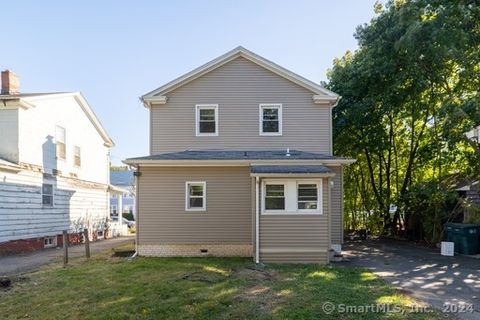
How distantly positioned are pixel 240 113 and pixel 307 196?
4753mm

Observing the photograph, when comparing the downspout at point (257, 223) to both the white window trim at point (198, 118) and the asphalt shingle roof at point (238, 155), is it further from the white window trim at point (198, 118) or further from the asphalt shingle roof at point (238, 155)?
the white window trim at point (198, 118)

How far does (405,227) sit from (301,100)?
963 centimetres

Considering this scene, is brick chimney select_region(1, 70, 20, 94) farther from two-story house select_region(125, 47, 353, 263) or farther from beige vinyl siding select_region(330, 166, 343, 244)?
beige vinyl siding select_region(330, 166, 343, 244)

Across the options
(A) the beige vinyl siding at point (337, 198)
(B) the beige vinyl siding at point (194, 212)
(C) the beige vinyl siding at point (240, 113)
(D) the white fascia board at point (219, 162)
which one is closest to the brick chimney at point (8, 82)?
(C) the beige vinyl siding at point (240, 113)

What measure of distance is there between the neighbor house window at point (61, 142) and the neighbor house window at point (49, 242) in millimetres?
3795

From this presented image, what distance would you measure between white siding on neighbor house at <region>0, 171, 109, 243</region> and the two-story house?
5255 mm

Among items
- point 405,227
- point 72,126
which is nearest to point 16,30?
point 72,126

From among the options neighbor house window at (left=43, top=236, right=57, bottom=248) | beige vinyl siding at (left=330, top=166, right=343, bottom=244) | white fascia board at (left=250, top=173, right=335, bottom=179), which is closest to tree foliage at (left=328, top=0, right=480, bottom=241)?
beige vinyl siding at (left=330, top=166, right=343, bottom=244)

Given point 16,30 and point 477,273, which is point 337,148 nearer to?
point 477,273

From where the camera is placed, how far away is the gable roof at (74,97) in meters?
14.7

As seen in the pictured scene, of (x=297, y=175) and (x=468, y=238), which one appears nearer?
(x=297, y=175)

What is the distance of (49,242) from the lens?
55.8 ft

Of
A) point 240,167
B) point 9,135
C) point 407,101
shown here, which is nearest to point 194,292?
point 240,167

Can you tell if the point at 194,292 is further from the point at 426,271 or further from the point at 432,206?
the point at 432,206
